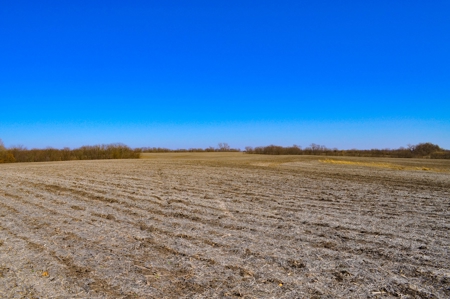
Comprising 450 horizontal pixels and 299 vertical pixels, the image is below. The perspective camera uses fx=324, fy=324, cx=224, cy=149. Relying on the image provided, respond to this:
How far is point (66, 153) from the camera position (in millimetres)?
45094

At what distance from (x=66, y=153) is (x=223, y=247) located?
45087 millimetres

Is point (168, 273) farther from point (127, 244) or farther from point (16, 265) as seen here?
point (16, 265)

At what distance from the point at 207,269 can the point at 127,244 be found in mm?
1954

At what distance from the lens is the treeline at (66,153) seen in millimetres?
40272

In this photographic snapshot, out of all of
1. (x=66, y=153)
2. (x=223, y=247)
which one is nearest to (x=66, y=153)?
(x=66, y=153)

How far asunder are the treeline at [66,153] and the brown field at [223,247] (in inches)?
1363

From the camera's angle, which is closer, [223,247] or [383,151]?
[223,247]

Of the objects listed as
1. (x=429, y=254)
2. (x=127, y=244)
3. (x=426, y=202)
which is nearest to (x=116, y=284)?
(x=127, y=244)

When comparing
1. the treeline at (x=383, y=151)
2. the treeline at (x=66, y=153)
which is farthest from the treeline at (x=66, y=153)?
the treeline at (x=383, y=151)

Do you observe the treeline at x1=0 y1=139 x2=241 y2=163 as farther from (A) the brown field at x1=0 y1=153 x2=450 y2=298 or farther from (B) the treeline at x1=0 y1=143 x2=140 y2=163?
(A) the brown field at x1=0 y1=153 x2=450 y2=298

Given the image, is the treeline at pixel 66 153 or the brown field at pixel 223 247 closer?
the brown field at pixel 223 247

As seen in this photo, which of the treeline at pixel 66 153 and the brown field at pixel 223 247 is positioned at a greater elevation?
the treeline at pixel 66 153

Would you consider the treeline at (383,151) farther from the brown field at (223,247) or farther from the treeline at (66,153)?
the brown field at (223,247)

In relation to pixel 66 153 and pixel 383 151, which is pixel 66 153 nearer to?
pixel 66 153
